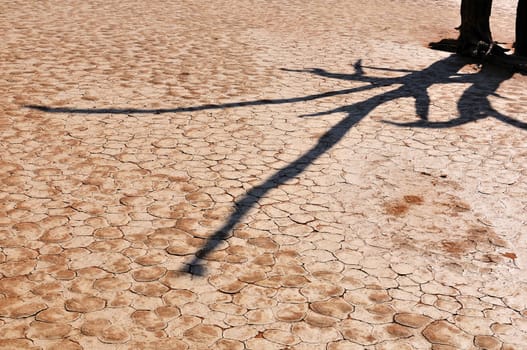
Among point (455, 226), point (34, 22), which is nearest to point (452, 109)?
point (455, 226)

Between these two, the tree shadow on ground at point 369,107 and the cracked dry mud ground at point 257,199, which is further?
the tree shadow on ground at point 369,107

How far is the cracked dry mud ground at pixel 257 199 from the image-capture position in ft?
10.8

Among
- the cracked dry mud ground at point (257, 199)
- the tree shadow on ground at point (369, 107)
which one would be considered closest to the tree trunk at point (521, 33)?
the tree shadow on ground at point (369, 107)

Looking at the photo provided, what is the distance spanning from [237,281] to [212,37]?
636 cm

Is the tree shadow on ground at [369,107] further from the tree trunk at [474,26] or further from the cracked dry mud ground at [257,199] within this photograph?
the tree trunk at [474,26]

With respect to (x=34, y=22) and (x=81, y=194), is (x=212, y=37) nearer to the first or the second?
(x=34, y=22)

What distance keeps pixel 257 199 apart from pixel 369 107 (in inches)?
95.8

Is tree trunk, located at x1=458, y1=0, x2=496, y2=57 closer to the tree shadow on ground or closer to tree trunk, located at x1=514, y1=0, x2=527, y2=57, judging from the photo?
the tree shadow on ground

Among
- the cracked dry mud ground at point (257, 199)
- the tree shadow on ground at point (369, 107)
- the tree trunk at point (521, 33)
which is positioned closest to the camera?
the cracked dry mud ground at point (257, 199)

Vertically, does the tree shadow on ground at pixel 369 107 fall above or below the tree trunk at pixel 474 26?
below

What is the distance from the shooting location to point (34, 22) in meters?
9.81

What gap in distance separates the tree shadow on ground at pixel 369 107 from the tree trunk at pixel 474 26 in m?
0.22

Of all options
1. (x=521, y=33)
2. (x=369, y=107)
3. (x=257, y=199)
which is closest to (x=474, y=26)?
(x=521, y=33)

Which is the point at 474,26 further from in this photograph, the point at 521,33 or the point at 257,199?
the point at 257,199
